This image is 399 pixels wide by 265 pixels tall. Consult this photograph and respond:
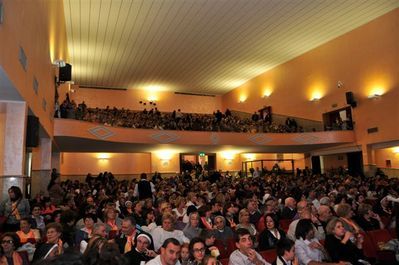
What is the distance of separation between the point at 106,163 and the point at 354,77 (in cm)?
1406

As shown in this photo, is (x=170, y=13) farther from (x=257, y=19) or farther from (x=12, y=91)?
(x=12, y=91)

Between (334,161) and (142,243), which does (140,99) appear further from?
(142,243)

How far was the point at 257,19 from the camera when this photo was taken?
1442 centimetres

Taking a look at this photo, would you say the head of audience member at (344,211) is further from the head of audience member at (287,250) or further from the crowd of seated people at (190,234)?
the head of audience member at (287,250)

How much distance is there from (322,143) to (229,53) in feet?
21.7

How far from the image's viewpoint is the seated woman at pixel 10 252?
356 cm

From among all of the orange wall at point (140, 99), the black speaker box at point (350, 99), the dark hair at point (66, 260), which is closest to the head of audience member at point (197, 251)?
the dark hair at point (66, 260)

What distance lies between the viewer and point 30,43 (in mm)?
6902

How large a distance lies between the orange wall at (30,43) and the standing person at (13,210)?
67.7 inches

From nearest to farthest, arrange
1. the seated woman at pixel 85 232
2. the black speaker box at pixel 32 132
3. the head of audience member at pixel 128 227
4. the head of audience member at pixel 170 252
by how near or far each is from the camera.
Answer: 1. the head of audience member at pixel 170 252
2. the head of audience member at pixel 128 227
3. the seated woman at pixel 85 232
4. the black speaker box at pixel 32 132

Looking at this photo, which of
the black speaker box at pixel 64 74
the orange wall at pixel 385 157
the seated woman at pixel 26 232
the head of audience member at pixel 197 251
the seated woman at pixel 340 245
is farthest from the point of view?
Result: the orange wall at pixel 385 157

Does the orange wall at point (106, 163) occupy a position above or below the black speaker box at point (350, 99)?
below

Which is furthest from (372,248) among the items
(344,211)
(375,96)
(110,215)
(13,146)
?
(375,96)

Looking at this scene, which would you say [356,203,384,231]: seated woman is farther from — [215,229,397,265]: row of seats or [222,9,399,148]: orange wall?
[222,9,399,148]: orange wall
